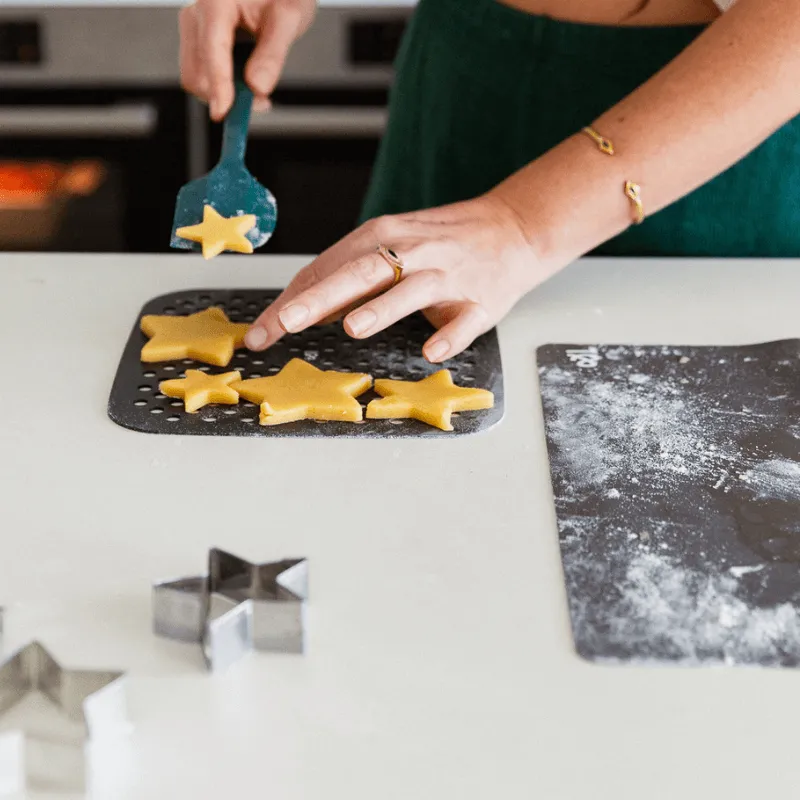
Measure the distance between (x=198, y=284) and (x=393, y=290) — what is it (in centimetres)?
22

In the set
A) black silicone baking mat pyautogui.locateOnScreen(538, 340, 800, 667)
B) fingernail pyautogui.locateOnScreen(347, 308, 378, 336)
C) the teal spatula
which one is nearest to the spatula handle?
the teal spatula

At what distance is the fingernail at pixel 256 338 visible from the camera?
0.85 meters

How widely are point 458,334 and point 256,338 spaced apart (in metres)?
0.16

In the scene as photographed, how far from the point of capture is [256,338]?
85 cm

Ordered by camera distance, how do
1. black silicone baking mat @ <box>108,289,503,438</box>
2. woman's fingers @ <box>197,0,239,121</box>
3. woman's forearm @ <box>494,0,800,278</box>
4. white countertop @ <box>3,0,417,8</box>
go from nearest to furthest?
1. black silicone baking mat @ <box>108,289,503,438</box>
2. woman's forearm @ <box>494,0,800,278</box>
3. woman's fingers @ <box>197,0,239,121</box>
4. white countertop @ <box>3,0,417,8</box>

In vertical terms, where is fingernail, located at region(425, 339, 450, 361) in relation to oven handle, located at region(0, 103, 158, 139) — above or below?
below

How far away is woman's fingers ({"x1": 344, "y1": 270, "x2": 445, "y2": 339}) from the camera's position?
32.4 inches

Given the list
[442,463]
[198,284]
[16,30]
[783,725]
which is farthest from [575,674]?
[16,30]

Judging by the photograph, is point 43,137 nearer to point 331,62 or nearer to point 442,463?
point 331,62

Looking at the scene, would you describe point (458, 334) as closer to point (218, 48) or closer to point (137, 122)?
point (218, 48)

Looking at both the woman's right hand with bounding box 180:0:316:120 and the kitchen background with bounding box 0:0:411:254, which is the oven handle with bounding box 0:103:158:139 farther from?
the woman's right hand with bounding box 180:0:316:120

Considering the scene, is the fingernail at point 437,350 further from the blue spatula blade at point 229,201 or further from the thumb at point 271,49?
the thumb at point 271,49

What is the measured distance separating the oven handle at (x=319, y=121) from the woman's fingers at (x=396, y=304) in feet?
3.86

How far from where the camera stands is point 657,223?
1.09 m
